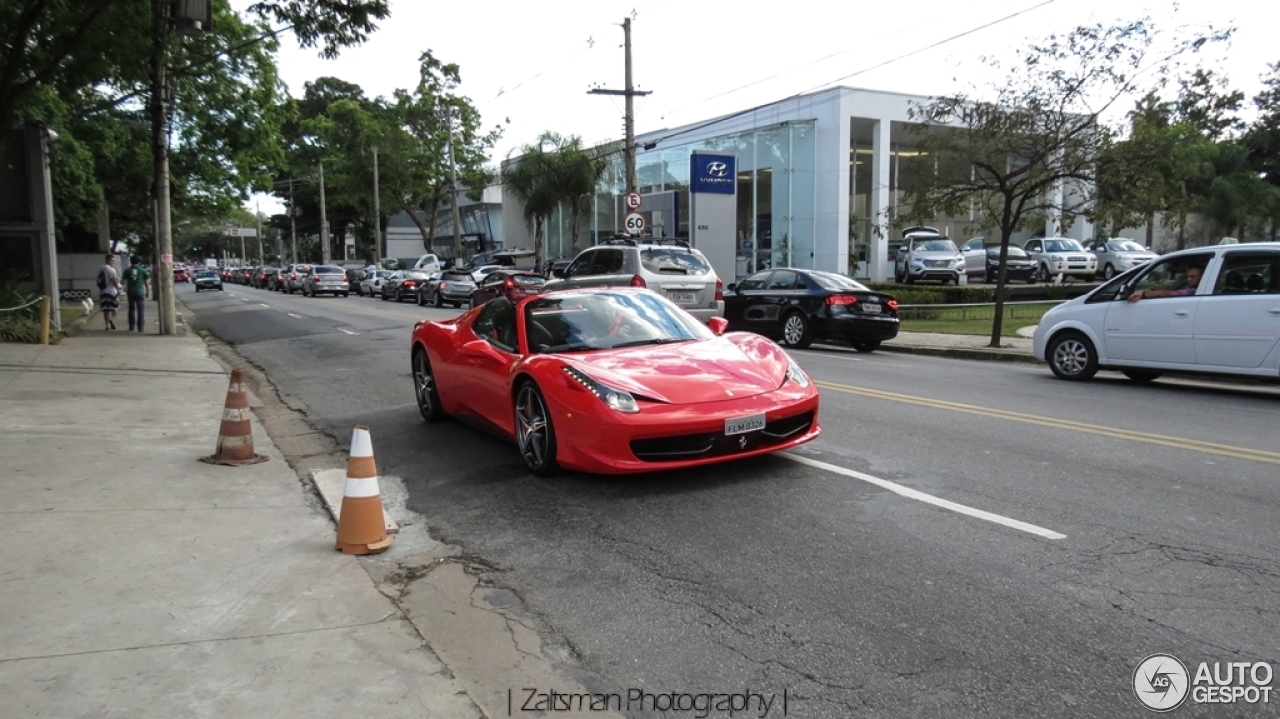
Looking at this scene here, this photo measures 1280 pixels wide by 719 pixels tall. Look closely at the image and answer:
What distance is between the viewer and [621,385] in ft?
19.9

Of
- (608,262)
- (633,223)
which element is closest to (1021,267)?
(633,223)

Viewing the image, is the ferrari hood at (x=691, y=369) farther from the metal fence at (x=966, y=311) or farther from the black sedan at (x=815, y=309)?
the metal fence at (x=966, y=311)

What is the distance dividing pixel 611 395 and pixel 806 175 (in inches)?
1248

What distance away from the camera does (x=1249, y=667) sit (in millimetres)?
3496

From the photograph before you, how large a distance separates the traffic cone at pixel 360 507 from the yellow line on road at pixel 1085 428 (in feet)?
19.3

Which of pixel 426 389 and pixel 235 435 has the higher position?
pixel 426 389

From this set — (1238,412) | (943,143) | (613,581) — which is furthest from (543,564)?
(943,143)

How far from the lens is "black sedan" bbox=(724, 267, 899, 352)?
1597 cm

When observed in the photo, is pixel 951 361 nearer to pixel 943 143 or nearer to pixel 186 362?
pixel 943 143

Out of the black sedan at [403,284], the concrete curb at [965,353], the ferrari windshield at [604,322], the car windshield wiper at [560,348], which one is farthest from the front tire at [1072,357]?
the black sedan at [403,284]

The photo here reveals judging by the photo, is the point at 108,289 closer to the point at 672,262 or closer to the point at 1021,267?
the point at 672,262

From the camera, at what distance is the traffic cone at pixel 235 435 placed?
24.1ft

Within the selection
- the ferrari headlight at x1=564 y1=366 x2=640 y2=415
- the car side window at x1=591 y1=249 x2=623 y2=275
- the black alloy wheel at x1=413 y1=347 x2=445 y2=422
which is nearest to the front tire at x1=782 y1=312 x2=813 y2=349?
the car side window at x1=591 y1=249 x2=623 y2=275

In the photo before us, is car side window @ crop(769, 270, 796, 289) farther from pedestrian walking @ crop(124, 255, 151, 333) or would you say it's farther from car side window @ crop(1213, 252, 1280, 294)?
pedestrian walking @ crop(124, 255, 151, 333)
